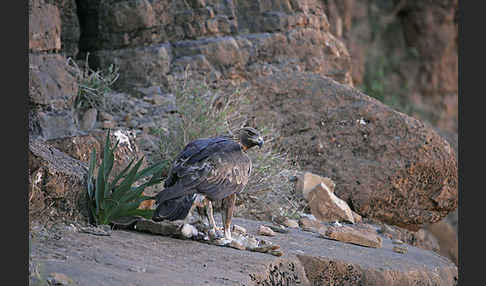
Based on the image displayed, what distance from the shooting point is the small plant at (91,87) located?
7.72 meters

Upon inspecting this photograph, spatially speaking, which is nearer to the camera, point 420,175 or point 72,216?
point 72,216

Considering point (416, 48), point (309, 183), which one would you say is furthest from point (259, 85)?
point (416, 48)

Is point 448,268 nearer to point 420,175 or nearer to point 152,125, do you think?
point 420,175

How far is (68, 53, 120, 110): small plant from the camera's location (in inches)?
304

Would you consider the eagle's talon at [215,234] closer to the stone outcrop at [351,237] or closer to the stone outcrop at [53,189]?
the stone outcrop at [53,189]

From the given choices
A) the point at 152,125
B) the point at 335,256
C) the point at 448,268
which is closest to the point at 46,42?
the point at 152,125

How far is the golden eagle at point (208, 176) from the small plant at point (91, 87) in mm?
3156

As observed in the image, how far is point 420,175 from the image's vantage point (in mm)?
7645

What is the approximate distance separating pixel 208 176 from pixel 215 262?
65cm

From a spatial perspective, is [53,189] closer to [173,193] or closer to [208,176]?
[173,193]

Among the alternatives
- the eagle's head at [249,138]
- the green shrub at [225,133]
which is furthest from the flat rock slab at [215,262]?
the green shrub at [225,133]

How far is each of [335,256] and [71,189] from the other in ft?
6.49

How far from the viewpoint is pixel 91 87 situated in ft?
25.7

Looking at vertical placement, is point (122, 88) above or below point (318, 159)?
above
